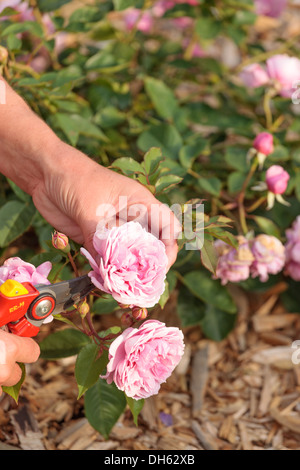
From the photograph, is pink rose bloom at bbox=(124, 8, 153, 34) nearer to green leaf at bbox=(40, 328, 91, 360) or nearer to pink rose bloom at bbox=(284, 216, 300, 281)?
pink rose bloom at bbox=(284, 216, 300, 281)

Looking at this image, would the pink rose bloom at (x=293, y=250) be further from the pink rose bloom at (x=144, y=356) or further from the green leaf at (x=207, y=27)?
the green leaf at (x=207, y=27)

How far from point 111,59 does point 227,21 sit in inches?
17.4

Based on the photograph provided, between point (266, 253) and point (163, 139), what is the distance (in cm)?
44

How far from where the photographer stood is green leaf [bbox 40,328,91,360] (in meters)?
1.18

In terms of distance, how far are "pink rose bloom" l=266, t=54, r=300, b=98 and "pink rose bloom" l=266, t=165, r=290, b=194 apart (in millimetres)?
346

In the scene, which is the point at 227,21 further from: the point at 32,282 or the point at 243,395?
the point at 32,282

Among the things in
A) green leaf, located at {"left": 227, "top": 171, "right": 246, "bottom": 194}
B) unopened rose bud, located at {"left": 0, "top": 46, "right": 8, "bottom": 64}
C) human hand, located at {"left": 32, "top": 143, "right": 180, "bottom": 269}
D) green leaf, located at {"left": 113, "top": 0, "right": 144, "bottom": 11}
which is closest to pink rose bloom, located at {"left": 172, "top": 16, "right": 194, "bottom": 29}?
green leaf, located at {"left": 113, "top": 0, "right": 144, "bottom": 11}

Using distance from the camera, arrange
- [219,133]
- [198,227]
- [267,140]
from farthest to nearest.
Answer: [219,133], [267,140], [198,227]

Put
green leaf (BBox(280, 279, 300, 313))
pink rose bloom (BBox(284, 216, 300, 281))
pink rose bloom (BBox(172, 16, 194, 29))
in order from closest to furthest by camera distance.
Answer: pink rose bloom (BBox(284, 216, 300, 281)), green leaf (BBox(280, 279, 300, 313)), pink rose bloom (BBox(172, 16, 194, 29))

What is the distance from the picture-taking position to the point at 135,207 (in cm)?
99

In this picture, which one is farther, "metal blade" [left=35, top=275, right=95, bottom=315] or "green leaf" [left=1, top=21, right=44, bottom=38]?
"green leaf" [left=1, top=21, right=44, bottom=38]

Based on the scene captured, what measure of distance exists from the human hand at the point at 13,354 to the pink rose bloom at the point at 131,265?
6.5 inches

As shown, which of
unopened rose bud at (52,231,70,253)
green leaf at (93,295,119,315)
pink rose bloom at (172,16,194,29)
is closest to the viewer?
unopened rose bud at (52,231,70,253)

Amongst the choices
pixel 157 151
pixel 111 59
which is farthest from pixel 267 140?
pixel 111 59
